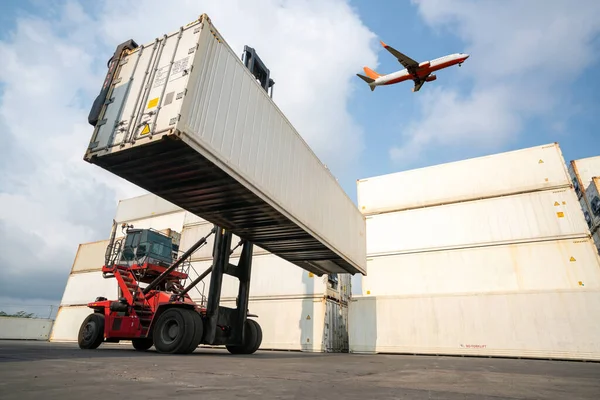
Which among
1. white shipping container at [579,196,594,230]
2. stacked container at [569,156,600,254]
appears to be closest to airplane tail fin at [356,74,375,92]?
stacked container at [569,156,600,254]

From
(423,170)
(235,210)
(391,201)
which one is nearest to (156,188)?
(235,210)

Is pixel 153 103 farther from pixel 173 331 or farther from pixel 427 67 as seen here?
pixel 427 67

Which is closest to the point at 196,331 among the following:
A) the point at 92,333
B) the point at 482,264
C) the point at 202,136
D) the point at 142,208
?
the point at 92,333

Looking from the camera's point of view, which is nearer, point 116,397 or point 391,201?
point 116,397

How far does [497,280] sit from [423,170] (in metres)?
6.66

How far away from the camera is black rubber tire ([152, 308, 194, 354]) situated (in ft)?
26.2

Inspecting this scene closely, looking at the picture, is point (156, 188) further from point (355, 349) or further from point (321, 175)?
point (355, 349)

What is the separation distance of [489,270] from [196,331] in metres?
12.7

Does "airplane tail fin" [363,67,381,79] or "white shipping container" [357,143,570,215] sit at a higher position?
"airplane tail fin" [363,67,381,79]

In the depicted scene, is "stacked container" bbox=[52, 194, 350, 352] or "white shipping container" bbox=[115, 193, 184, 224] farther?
"white shipping container" bbox=[115, 193, 184, 224]

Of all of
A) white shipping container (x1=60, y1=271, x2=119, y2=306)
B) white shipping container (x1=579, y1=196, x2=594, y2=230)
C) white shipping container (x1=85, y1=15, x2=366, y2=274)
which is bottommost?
white shipping container (x1=60, y1=271, x2=119, y2=306)

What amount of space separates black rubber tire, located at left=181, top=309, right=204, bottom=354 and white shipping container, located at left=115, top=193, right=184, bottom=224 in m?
14.9

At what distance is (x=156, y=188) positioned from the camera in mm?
7082

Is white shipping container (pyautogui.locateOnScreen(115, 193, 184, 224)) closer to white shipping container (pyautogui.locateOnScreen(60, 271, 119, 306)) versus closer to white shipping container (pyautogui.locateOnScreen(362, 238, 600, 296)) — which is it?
white shipping container (pyautogui.locateOnScreen(60, 271, 119, 306))
